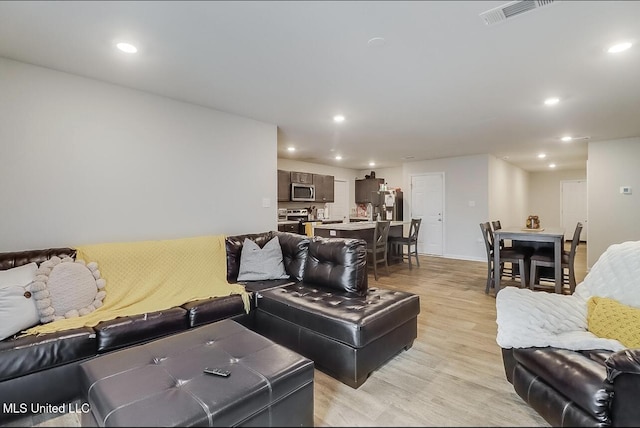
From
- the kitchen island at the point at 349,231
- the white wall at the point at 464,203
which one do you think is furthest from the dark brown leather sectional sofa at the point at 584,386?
the white wall at the point at 464,203

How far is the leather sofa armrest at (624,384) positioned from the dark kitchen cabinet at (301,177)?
19.9 feet

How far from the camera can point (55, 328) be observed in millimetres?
1884

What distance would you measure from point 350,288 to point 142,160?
7.92ft

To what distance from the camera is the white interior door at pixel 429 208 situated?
719cm

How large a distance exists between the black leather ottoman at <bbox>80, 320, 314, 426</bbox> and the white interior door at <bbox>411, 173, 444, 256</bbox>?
21.2ft

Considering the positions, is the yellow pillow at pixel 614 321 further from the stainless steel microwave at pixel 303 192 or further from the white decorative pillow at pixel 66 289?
the stainless steel microwave at pixel 303 192

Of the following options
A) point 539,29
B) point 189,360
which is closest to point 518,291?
point 539,29

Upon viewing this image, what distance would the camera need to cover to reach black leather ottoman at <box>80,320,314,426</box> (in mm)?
788

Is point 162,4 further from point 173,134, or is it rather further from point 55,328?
point 55,328

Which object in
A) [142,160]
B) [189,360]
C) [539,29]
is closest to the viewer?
[189,360]

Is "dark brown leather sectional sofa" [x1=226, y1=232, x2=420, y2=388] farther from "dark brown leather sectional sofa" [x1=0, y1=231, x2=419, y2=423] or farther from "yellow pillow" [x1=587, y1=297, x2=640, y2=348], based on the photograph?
"yellow pillow" [x1=587, y1=297, x2=640, y2=348]

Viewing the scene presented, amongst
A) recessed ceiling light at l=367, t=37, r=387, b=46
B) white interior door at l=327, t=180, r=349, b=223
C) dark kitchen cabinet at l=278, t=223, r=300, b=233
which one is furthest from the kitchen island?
recessed ceiling light at l=367, t=37, r=387, b=46

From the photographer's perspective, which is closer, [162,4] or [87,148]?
[162,4]

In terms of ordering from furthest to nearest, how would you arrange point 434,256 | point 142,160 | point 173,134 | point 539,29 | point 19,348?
1. point 434,256
2. point 173,134
3. point 142,160
4. point 539,29
5. point 19,348
